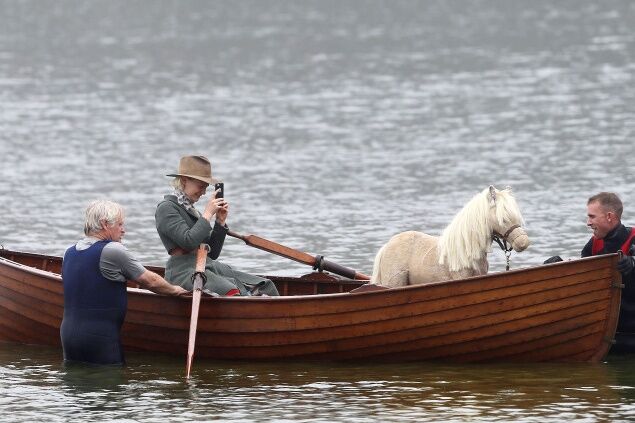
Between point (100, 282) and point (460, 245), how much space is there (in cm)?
298

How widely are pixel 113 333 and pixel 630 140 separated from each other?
17.8 m

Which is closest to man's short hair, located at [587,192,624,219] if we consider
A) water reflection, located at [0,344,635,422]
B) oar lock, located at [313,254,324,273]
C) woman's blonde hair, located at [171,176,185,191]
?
water reflection, located at [0,344,635,422]

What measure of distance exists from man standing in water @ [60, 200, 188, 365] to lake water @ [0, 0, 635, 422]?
1.08 feet

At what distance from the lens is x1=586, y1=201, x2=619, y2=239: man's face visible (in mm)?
13938

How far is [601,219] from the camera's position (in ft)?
45.8

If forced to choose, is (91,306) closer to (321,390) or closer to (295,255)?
(321,390)

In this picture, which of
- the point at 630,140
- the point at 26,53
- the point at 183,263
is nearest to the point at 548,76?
the point at 630,140

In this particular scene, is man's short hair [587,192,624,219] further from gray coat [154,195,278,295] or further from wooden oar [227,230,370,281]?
gray coat [154,195,278,295]

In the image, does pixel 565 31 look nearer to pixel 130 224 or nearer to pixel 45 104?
pixel 45 104

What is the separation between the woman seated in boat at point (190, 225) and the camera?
1403 centimetres

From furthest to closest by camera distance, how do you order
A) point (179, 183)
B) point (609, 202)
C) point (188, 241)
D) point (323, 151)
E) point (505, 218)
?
point (323, 151), point (179, 183), point (188, 241), point (609, 202), point (505, 218)

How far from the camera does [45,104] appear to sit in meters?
Result: 38.0

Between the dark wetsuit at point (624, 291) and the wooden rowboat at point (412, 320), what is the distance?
1.98 feet

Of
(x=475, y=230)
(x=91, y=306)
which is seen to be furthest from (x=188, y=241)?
(x=475, y=230)
